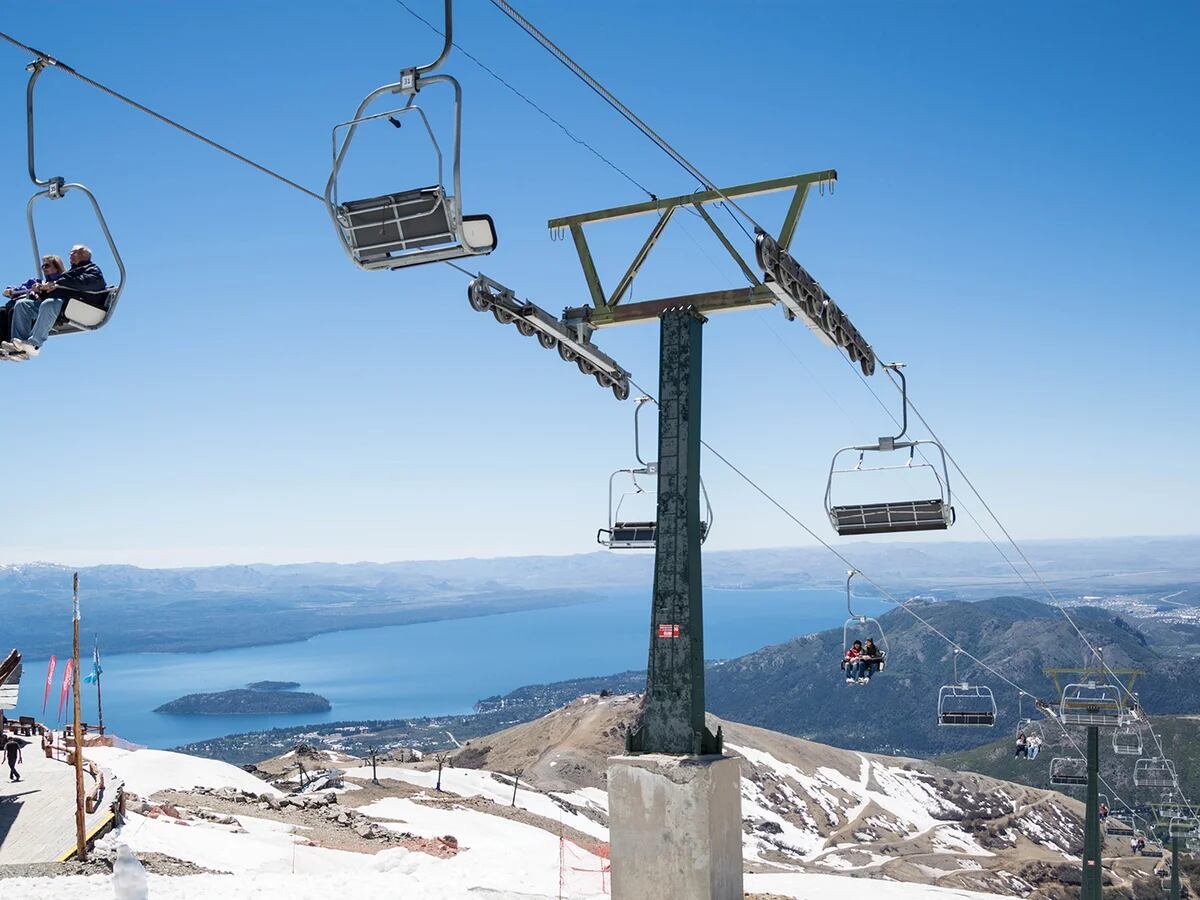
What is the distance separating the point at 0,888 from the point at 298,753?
40.2 metres

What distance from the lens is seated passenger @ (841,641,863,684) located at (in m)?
22.6

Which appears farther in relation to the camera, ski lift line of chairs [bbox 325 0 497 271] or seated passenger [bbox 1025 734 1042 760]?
seated passenger [bbox 1025 734 1042 760]

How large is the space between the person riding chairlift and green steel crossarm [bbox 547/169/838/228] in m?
14.1

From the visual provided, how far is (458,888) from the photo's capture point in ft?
52.3

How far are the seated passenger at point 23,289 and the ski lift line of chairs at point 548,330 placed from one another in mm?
4206

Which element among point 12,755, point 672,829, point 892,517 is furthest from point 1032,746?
point 12,755

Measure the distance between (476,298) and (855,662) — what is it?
15.2 meters

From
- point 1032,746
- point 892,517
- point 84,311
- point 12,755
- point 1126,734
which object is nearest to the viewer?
point 84,311

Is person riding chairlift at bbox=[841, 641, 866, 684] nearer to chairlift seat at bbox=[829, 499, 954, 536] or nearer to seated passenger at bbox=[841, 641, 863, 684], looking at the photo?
seated passenger at bbox=[841, 641, 863, 684]

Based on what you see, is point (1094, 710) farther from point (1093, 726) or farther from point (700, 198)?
point (700, 198)

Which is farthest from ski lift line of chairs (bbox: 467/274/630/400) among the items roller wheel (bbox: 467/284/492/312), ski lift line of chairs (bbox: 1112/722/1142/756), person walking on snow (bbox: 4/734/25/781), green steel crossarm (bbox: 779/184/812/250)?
ski lift line of chairs (bbox: 1112/722/1142/756)

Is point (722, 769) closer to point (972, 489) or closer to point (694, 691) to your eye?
point (694, 691)

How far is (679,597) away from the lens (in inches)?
422

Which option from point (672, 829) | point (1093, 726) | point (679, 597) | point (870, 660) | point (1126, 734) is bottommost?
point (1126, 734)
